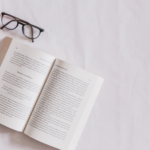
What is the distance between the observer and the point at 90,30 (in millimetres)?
842

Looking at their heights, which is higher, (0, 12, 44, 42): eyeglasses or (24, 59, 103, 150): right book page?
(0, 12, 44, 42): eyeglasses

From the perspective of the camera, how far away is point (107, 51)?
841 mm

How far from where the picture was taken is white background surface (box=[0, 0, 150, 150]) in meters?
0.83

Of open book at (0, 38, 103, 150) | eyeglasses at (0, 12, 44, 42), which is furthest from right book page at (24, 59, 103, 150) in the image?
eyeglasses at (0, 12, 44, 42)

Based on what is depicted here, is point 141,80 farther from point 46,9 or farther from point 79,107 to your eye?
point 46,9

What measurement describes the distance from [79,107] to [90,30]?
27cm

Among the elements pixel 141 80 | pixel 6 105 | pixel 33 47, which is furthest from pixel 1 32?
pixel 141 80

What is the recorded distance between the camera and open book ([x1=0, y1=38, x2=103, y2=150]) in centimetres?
77

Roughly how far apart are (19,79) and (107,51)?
1.02ft

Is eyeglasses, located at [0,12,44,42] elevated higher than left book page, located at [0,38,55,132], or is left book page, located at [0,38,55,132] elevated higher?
eyeglasses, located at [0,12,44,42]

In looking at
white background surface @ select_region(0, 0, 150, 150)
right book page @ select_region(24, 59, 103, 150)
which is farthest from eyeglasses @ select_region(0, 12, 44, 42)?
right book page @ select_region(24, 59, 103, 150)

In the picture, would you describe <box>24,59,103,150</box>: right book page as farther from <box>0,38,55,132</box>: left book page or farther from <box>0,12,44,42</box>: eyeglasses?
<box>0,12,44,42</box>: eyeglasses

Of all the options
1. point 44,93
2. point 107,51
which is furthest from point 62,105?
point 107,51

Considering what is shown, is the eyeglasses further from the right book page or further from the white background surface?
the right book page
